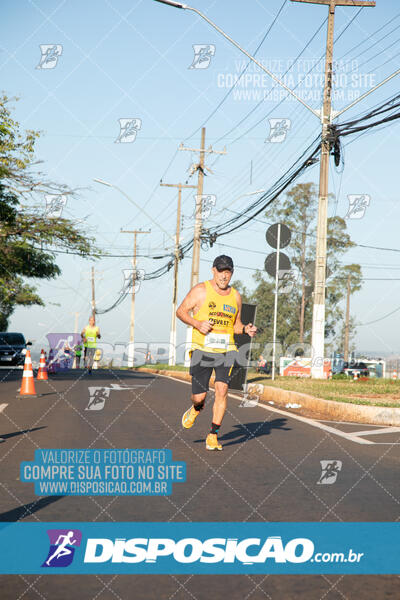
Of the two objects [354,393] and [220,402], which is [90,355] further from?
[220,402]

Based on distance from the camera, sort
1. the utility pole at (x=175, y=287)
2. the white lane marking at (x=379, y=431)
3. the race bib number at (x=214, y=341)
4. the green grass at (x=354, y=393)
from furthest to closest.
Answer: the utility pole at (x=175, y=287) → the green grass at (x=354, y=393) → the white lane marking at (x=379, y=431) → the race bib number at (x=214, y=341)

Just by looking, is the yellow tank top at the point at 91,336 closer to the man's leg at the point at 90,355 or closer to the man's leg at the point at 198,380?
the man's leg at the point at 90,355

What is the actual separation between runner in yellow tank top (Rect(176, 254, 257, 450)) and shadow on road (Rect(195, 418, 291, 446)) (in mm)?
731

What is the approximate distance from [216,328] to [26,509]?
11.0ft

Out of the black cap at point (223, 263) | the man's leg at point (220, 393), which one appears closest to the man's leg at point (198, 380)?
the man's leg at point (220, 393)

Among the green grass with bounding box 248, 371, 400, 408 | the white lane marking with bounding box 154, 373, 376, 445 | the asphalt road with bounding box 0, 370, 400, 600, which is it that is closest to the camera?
the asphalt road with bounding box 0, 370, 400, 600

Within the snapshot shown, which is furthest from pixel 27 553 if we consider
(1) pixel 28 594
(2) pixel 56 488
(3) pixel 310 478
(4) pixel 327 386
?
(4) pixel 327 386

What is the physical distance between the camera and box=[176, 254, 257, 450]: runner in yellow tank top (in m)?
7.91

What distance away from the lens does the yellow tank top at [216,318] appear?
7.93 m

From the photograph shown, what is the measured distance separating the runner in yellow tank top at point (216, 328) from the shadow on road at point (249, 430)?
731 millimetres

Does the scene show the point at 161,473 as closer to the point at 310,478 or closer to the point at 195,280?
the point at 310,478

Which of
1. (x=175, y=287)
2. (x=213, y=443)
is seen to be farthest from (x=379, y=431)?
(x=175, y=287)

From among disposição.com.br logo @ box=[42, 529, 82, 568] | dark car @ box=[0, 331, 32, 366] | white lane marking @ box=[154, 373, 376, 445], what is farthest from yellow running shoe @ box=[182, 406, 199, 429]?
dark car @ box=[0, 331, 32, 366]

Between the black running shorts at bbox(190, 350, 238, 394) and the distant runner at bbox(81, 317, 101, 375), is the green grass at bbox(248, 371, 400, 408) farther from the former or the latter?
the distant runner at bbox(81, 317, 101, 375)
